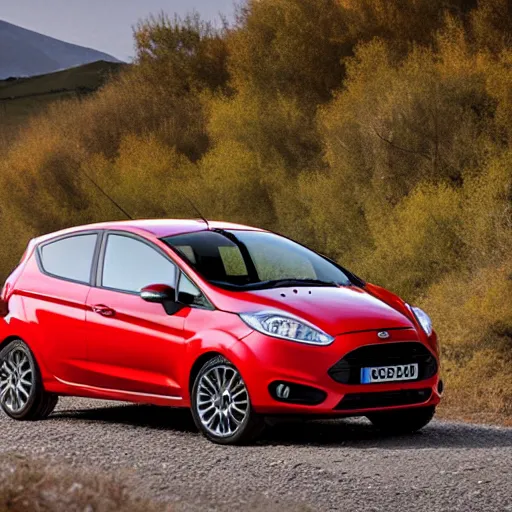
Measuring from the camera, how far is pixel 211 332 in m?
9.02

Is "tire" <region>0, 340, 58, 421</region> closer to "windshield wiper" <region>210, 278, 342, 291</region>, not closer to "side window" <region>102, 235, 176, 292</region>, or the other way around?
"side window" <region>102, 235, 176, 292</region>

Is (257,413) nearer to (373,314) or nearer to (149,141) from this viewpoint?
(373,314)

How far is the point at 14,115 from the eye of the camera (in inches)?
5113

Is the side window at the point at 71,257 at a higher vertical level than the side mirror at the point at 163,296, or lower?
higher

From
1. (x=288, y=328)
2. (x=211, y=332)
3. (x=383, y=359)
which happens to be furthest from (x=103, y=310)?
(x=383, y=359)

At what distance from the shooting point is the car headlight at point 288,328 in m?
8.77

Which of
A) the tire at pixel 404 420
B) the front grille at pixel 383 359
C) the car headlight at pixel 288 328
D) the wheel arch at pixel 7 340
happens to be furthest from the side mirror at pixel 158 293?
the wheel arch at pixel 7 340

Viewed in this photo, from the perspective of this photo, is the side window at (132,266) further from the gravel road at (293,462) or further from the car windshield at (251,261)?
the gravel road at (293,462)

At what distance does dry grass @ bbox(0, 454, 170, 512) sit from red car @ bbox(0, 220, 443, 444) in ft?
10.4

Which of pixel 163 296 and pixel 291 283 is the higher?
pixel 163 296

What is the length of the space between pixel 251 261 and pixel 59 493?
4874 millimetres

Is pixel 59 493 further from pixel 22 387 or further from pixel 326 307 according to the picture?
pixel 22 387

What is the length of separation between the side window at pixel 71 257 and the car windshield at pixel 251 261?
900 millimetres

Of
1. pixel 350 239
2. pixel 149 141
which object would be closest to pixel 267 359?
pixel 350 239
